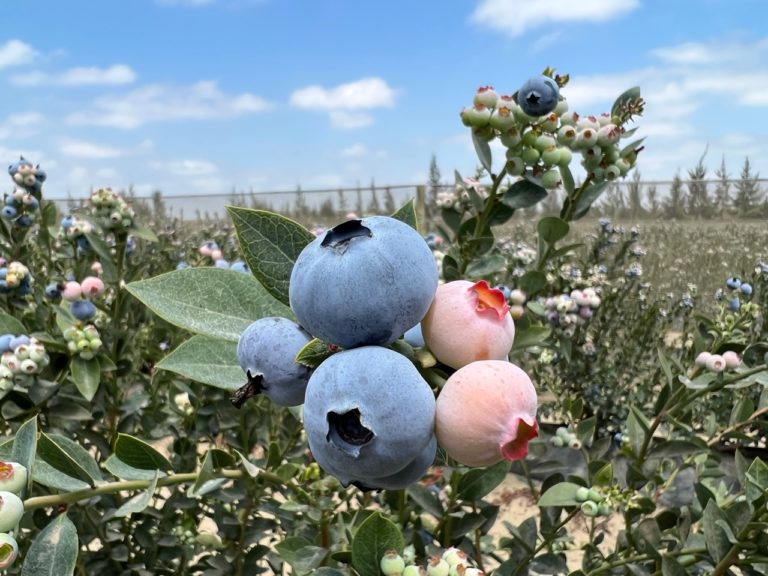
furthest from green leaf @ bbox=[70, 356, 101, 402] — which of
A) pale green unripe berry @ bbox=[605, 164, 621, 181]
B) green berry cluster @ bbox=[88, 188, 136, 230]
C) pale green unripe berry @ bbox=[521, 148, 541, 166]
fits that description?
pale green unripe berry @ bbox=[605, 164, 621, 181]

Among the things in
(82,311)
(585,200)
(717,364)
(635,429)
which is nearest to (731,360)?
(717,364)

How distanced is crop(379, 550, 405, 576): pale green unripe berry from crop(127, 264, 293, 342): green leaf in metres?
A: 0.25

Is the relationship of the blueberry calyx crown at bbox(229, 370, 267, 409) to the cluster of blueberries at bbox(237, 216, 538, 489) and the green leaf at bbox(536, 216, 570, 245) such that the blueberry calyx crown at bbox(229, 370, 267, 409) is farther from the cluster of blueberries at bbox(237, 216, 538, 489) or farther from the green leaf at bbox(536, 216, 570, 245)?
→ the green leaf at bbox(536, 216, 570, 245)

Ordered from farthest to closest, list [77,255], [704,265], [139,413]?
1. [704,265]
2. [77,255]
3. [139,413]

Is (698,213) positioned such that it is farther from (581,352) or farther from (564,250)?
(564,250)

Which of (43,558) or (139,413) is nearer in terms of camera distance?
(43,558)

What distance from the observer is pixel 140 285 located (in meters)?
0.49

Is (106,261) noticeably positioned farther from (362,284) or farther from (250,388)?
(362,284)

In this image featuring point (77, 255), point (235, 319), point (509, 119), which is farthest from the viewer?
point (77, 255)

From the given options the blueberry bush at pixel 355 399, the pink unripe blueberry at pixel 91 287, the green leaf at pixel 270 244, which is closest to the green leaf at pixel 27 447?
the blueberry bush at pixel 355 399

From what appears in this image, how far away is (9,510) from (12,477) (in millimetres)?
35

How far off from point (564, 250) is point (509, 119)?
26 centimetres

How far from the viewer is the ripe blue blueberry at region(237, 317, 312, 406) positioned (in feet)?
1.45

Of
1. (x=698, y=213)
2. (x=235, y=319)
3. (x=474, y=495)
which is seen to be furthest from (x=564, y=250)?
(x=698, y=213)
